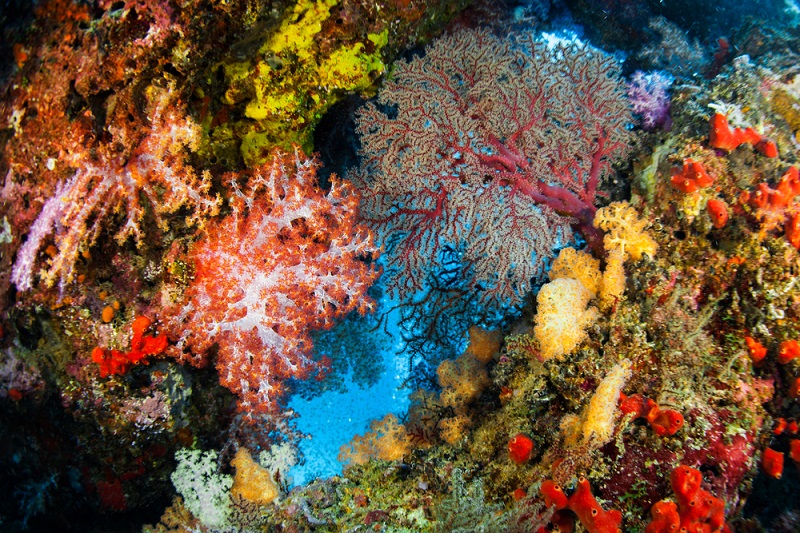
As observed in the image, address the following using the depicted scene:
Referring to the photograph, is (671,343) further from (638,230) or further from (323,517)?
(323,517)

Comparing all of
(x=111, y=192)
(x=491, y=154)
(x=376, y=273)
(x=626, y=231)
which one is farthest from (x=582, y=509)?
(x=111, y=192)

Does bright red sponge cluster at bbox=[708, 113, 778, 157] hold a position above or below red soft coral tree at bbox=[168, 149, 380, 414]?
below

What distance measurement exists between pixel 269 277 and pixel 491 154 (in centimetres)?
209

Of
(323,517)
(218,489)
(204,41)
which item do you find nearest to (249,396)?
(218,489)

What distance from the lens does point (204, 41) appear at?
105 inches

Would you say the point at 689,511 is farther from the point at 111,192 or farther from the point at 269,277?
the point at 111,192

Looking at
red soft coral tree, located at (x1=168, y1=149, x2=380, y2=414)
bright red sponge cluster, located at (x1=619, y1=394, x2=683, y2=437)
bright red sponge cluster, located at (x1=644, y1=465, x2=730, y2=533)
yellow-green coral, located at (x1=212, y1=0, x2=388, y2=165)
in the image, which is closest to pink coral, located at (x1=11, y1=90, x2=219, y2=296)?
red soft coral tree, located at (x1=168, y1=149, x2=380, y2=414)

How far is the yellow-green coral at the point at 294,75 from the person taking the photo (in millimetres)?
3100

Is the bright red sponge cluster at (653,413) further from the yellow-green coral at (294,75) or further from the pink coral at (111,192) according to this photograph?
the pink coral at (111,192)

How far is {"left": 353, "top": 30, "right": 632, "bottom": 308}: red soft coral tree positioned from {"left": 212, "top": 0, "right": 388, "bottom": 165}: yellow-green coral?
1.08 ft

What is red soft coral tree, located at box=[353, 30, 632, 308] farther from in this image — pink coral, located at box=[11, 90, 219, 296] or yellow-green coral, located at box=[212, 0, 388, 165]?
pink coral, located at box=[11, 90, 219, 296]

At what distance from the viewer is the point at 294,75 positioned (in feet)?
10.8

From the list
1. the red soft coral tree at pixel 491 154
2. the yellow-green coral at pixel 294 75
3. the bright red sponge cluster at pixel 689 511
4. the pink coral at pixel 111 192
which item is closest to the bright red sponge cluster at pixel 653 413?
the bright red sponge cluster at pixel 689 511

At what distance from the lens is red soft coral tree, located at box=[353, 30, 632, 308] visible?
11.7ft
